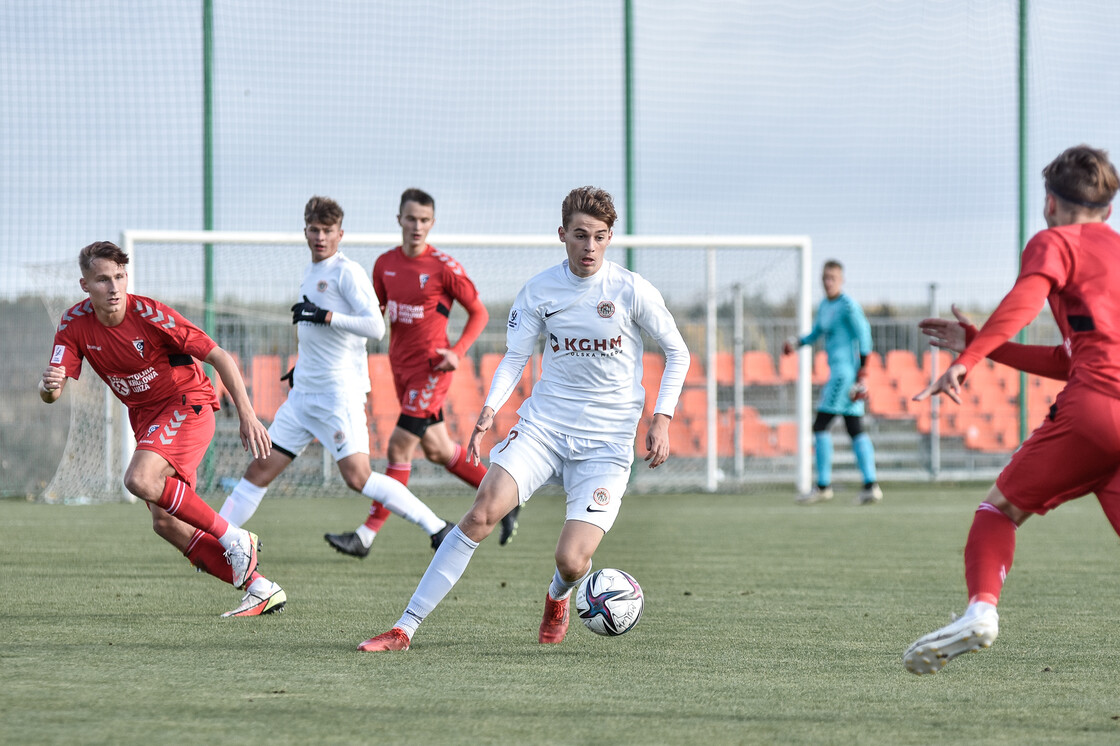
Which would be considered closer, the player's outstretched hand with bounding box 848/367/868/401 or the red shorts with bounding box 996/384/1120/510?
the red shorts with bounding box 996/384/1120/510

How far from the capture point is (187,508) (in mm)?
5320

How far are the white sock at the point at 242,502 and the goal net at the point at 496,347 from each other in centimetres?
475

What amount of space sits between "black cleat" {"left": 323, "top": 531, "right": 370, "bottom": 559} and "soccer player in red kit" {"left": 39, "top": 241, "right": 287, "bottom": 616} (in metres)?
1.87

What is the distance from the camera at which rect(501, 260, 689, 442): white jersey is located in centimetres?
478

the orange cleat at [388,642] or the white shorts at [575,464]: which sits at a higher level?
the white shorts at [575,464]

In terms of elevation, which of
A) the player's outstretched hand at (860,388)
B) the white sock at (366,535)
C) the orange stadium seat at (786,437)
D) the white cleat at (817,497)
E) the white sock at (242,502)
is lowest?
the white cleat at (817,497)

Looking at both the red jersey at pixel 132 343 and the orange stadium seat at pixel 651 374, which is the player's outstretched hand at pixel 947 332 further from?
the orange stadium seat at pixel 651 374

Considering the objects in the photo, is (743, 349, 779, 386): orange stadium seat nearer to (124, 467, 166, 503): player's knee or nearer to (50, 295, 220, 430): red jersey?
(50, 295, 220, 430): red jersey

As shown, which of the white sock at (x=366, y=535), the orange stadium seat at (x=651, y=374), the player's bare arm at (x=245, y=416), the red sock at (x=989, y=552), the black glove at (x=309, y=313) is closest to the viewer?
the red sock at (x=989, y=552)

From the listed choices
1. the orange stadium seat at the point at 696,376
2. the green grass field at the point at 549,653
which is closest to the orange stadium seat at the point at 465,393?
the orange stadium seat at the point at 696,376

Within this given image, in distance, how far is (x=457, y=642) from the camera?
15.5 feet

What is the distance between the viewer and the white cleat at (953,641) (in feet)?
11.5

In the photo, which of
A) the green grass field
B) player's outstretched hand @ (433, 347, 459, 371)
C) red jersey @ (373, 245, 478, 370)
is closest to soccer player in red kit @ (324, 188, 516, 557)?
red jersey @ (373, 245, 478, 370)

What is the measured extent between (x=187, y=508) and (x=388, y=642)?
52.8 inches
